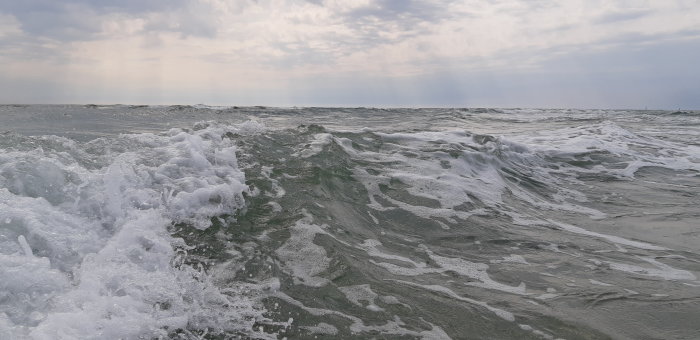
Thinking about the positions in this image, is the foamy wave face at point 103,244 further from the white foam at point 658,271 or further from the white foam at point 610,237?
the white foam at point 610,237

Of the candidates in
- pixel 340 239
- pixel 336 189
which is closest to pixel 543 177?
pixel 336 189

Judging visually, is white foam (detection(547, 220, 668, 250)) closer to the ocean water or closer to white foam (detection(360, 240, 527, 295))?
the ocean water

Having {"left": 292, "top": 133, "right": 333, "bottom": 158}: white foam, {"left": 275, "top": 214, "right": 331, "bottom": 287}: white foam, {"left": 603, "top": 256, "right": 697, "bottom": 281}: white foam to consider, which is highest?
{"left": 292, "top": 133, "right": 333, "bottom": 158}: white foam

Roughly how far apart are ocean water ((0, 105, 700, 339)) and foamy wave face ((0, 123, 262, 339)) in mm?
13

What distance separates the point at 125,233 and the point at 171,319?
119 centimetres

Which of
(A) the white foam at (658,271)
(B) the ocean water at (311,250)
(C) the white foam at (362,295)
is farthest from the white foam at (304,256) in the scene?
(A) the white foam at (658,271)

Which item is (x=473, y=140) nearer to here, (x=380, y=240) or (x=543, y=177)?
Result: (x=543, y=177)

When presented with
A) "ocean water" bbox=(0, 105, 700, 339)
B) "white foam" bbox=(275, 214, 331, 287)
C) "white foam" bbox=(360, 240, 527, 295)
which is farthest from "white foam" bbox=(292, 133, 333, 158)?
"white foam" bbox=(360, 240, 527, 295)

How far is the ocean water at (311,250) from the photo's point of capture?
270cm

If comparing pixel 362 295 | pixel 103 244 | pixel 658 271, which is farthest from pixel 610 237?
pixel 103 244

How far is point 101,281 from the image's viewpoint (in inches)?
107

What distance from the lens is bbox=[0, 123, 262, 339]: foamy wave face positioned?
2.39 metres

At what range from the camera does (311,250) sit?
12.8 ft

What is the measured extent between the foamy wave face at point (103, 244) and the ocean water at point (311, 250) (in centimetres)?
1
